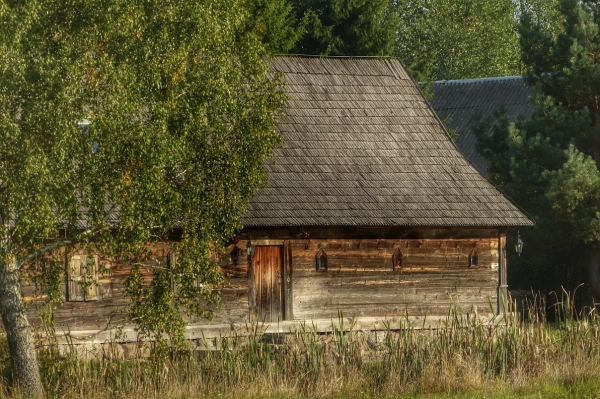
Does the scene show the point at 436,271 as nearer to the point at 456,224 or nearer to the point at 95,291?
the point at 456,224

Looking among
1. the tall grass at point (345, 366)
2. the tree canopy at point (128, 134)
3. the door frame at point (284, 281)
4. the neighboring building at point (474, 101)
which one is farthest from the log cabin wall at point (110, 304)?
the neighboring building at point (474, 101)

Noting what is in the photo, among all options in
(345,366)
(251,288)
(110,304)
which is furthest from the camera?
(251,288)

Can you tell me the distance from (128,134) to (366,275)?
10.3m

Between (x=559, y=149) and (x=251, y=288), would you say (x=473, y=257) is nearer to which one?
(x=251, y=288)

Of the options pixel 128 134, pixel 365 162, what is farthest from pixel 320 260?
pixel 128 134

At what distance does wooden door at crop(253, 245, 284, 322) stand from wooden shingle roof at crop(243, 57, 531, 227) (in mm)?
968

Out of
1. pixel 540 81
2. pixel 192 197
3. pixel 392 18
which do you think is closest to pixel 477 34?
pixel 392 18

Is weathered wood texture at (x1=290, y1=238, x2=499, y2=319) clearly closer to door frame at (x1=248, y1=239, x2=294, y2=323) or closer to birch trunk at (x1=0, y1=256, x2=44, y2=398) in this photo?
door frame at (x1=248, y1=239, x2=294, y2=323)

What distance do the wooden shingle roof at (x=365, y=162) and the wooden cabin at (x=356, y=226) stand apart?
0.09 feet

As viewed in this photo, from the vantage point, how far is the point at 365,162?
24.9 meters

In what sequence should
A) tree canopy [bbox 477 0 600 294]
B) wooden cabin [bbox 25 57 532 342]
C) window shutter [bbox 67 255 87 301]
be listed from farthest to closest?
tree canopy [bbox 477 0 600 294]
wooden cabin [bbox 25 57 532 342]
window shutter [bbox 67 255 87 301]

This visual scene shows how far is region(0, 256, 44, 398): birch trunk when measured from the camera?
50.4 feet

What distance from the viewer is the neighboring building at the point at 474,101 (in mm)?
38969

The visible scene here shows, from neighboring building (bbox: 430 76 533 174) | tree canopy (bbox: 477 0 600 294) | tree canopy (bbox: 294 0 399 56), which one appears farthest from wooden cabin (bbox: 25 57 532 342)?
neighboring building (bbox: 430 76 533 174)
